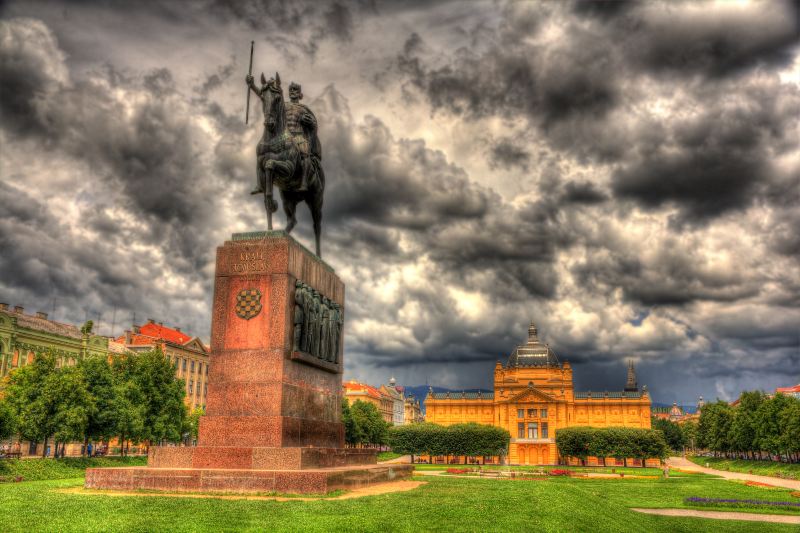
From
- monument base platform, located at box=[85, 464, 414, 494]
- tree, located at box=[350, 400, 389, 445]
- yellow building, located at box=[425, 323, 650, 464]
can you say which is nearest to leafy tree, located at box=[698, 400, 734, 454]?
yellow building, located at box=[425, 323, 650, 464]

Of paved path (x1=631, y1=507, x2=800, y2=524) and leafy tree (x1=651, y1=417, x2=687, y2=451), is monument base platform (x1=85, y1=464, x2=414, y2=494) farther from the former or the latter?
leafy tree (x1=651, y1=417, x2=687, y2=451)

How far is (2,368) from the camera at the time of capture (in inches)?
2462

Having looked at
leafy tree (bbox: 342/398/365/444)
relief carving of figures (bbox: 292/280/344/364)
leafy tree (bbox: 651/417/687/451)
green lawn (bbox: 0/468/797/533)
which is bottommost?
leafy tree (bbox: 651/417/687/451)

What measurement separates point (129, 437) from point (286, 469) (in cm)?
4095

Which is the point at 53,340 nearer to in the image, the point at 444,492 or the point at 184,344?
the point at 184,344

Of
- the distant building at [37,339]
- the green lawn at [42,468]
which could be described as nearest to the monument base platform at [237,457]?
the green lawn at [42,468]

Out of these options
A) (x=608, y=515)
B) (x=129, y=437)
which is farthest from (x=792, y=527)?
(x=129, y=437)

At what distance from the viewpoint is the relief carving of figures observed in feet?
60.8

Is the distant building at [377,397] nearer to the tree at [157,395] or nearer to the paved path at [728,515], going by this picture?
the tree at [157,395]

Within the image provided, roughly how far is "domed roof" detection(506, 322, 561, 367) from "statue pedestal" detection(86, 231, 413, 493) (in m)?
106

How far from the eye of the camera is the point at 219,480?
14766 millimetres

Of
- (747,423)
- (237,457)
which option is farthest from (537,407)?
(237,457)

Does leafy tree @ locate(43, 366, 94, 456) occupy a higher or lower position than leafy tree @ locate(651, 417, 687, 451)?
higher

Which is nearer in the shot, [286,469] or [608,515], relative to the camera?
[286,469]
